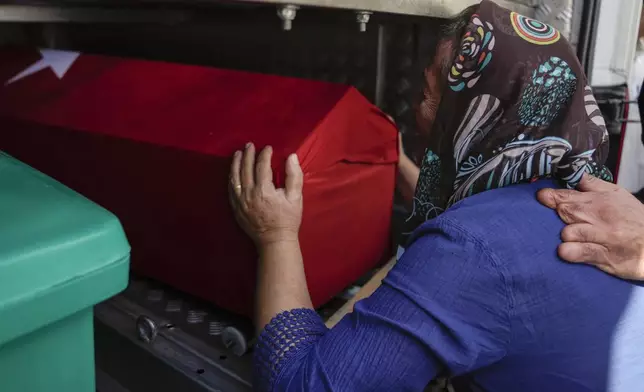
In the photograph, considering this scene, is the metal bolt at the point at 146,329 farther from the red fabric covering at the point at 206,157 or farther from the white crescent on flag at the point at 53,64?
the white crescent on flag at the point at 53,64

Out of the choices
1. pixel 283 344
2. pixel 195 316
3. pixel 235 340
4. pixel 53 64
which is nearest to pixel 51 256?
pixel 283 344

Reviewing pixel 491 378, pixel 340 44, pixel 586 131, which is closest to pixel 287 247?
pixel 491 378

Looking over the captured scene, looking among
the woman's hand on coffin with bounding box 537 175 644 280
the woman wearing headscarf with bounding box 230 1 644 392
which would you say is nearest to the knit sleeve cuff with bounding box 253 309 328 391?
the woman wearing headscarf with bounding box 230 1 644 392

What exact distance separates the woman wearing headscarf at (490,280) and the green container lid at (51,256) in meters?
0.32

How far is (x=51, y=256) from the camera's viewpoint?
2.11ft

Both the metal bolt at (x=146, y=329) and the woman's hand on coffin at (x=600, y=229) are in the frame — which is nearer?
the woman's hand on coffin at (x=600, y=229)

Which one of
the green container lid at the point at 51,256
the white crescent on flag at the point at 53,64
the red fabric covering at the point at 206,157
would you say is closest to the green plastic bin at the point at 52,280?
the green container lid at the point at 51,256

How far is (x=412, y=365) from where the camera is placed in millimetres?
763

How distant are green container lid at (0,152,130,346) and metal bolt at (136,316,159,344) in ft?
1.46

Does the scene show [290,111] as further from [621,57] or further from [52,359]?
[621,57]

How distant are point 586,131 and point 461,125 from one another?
190 millimetres

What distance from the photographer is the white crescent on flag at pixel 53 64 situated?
59.3 inches

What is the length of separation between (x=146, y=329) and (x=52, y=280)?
54cm

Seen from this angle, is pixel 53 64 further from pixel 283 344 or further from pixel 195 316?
pixel 283 344
